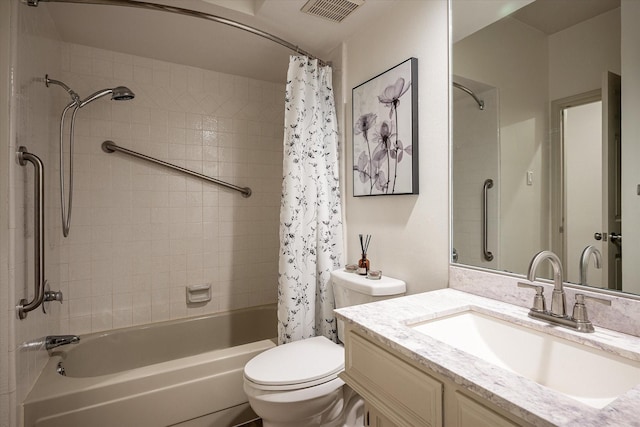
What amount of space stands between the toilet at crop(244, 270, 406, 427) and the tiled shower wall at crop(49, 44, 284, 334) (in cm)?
113

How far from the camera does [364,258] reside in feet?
5.48

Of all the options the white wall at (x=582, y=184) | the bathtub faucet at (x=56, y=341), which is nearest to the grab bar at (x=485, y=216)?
the white wall at (x=582, y=184)

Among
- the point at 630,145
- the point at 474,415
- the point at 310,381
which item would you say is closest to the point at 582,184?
the point at 630,145

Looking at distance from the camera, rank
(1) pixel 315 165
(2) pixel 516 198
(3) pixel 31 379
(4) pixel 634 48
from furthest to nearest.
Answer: (1) pixel 315 165
(3) pixel 31 379
(2) pixel 516 198
(4) pixel 634 48

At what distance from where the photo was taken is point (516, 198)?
114 centimetres

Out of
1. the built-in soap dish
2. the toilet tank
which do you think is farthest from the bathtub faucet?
the toilet tank

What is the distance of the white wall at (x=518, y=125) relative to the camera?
3.47 feet

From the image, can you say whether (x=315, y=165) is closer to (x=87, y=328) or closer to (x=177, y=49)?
(x=177, y=49)

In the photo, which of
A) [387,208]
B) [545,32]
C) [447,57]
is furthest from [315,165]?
[545,32]

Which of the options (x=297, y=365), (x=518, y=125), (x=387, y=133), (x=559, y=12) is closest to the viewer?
(x=559, y=12)

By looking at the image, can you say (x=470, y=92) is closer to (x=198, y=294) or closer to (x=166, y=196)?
(x=166, y=196)

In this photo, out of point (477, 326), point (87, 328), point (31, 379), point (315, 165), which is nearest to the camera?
point (477, 326)

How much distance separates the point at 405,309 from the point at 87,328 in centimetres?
203

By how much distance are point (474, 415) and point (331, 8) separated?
1.73 meters
